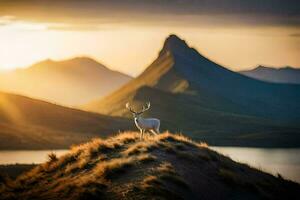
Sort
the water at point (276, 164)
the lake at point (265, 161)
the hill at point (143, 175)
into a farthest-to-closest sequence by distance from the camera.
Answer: the lake at point (265, 161)
the water at point (276, 164)
the hill at point (143, 175)

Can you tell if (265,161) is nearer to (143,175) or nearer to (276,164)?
(276,164)

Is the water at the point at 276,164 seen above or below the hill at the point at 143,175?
below

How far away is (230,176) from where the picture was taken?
119 feet

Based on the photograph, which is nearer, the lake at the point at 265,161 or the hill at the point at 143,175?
the hill at the point at 143,175

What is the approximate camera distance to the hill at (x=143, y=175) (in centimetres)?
3153

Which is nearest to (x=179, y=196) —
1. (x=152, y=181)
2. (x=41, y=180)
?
(x=152, y=181)

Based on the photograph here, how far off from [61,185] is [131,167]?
3.88m

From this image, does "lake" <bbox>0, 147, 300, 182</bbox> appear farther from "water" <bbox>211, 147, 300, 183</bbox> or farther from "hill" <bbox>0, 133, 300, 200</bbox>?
"hill" <bbox>0, 133, 300, 200</bbox>

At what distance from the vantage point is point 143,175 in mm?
32719

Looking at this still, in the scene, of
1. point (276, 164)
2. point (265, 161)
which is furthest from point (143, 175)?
point (265, 161)

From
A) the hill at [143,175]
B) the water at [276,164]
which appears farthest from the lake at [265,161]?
the hill at [143,175]

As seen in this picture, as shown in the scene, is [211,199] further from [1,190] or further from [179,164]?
[1,190]

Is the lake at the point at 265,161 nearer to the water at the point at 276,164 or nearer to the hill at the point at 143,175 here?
the water at the point at 276,164

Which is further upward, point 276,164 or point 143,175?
point 143,175
